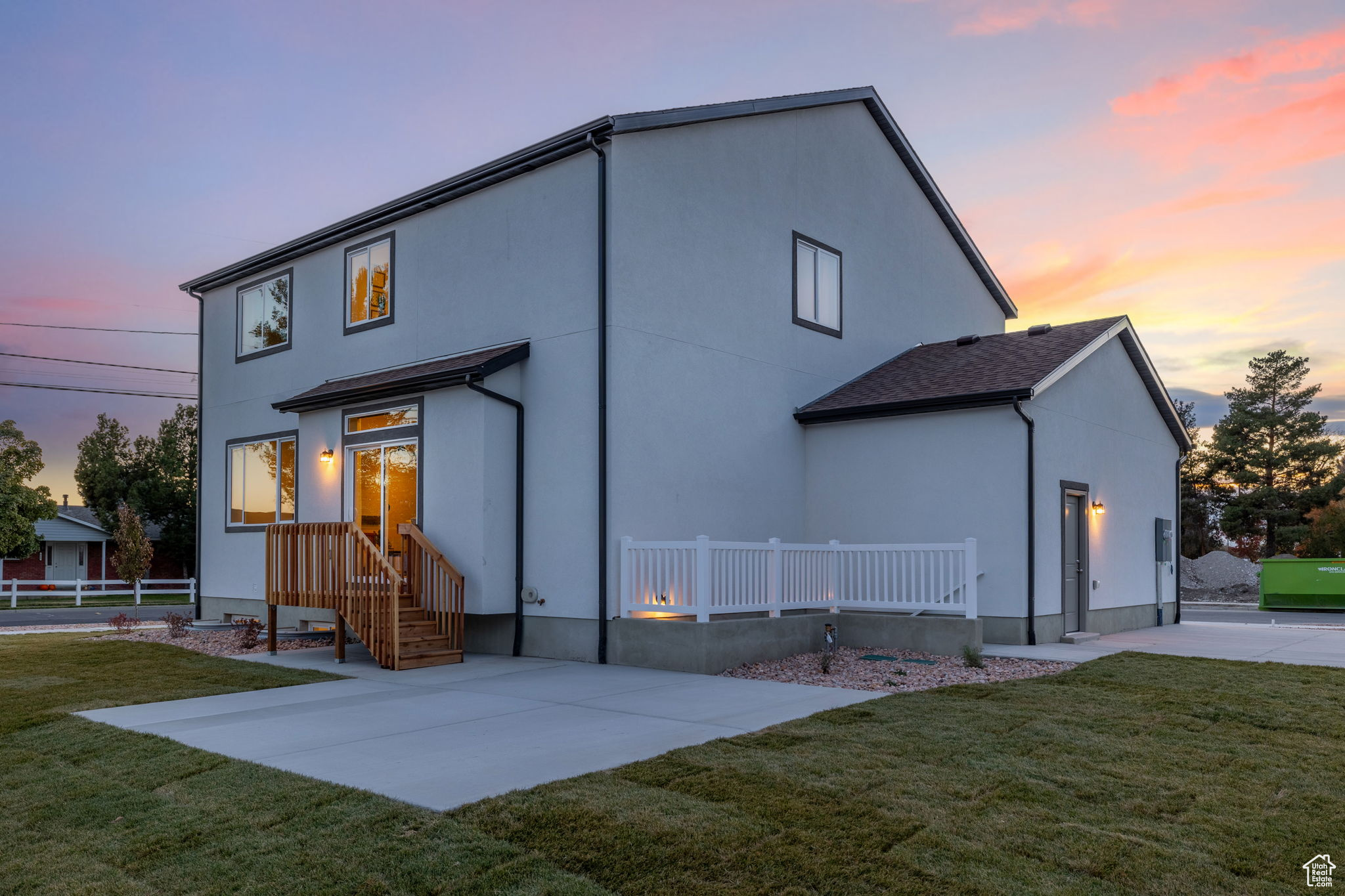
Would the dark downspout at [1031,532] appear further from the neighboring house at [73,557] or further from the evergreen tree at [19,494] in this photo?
the neighboring house at [73,557]

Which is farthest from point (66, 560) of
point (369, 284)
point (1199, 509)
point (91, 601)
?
point (1199, 509)

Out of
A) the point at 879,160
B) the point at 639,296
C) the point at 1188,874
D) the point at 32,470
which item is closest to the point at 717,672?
the point at 639,296

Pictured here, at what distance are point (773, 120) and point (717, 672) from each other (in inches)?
329

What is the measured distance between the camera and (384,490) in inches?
505

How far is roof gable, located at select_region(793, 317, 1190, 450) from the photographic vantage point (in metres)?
12.3

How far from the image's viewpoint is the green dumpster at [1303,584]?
23312 mm

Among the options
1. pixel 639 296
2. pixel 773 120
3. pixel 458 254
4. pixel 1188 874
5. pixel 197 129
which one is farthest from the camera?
pixel 197 129

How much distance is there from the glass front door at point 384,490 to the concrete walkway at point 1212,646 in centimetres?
784

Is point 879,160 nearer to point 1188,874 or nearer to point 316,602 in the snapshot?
point 316,602

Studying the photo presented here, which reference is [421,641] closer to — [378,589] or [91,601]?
[378,589]

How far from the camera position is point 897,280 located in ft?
53.9

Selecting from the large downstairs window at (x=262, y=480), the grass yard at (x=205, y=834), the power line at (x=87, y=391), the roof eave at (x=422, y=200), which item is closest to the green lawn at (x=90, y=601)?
the power line at (x=87, y=391)

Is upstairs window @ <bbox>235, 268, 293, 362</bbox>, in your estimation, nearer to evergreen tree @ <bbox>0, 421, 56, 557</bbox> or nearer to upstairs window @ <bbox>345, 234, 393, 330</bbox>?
upstairs window @ <bbox>345, 234, 393, 330</bbox>

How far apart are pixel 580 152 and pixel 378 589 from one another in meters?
5.91
